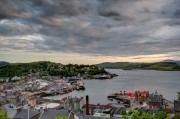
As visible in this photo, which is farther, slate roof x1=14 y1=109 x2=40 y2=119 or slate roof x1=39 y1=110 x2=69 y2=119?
slate roof x1=14 y1=109 x2=40 y2=119

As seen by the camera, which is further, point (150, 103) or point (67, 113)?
point (150, 103)

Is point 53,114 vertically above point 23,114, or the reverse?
point 53,114

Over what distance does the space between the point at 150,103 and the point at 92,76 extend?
448 ft

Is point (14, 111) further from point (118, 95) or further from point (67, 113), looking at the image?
point (118, 95)

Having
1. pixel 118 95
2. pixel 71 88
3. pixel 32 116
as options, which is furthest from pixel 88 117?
pixel 71 88

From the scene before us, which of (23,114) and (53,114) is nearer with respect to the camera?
(53,114)

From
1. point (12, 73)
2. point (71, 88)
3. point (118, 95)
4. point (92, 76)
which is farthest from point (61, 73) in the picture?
point (118, 95)

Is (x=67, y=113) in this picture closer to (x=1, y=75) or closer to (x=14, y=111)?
(x=14, y=111)

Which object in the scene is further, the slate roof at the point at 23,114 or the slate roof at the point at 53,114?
the slate roof at the point at 23,114

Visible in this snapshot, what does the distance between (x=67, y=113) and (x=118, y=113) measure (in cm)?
1135

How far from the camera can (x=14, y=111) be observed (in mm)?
33406

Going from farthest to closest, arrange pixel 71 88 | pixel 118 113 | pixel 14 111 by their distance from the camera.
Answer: pixel 71 88 → pixel 118 113 → pixel 14 111

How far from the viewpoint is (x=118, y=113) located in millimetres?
39969

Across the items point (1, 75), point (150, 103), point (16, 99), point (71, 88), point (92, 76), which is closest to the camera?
point (150, 103)
